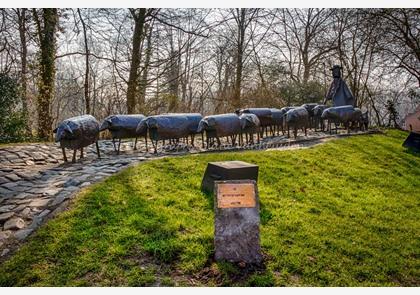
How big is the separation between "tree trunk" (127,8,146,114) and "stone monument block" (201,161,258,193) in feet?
37.2

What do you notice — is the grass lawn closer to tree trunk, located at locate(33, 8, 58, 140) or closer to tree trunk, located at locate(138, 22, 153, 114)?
tree trunk, located at locate(33, 8, 58, 140)

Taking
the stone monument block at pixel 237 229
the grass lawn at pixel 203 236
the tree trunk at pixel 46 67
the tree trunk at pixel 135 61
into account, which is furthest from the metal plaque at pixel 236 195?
the tree trunk at pixel 135 61

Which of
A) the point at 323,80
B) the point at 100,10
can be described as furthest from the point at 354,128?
the point at 100,10

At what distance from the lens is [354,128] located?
1611 centimetres

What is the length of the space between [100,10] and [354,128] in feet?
40.3

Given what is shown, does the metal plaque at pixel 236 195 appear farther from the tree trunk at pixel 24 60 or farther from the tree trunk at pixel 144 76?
the tree trunk at pixel 144 76

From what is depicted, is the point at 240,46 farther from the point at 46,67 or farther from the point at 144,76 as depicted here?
the point at 46,67

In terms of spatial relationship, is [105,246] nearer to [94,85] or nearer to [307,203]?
[307,203]

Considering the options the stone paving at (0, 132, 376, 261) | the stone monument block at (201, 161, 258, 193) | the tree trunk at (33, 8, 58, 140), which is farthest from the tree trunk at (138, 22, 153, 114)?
the stone monument block at (201, 161, 258, 193)

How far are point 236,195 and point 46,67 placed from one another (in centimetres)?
1288

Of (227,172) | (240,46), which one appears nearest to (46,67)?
(227,172)

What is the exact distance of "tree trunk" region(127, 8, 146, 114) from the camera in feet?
54.7

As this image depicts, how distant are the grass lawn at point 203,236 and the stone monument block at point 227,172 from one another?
0.88 feet

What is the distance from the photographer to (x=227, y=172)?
5.76 meters
